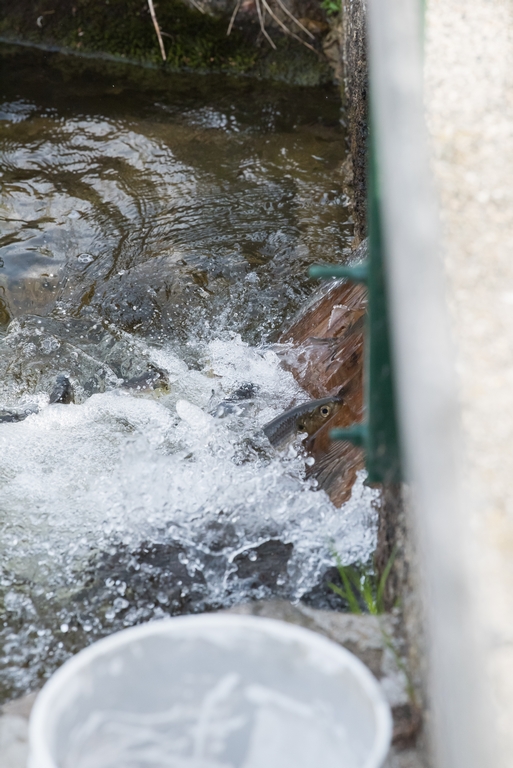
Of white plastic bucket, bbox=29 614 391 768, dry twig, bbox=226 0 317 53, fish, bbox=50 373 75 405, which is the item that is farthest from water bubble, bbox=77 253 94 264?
white plastic bucket, bbox=29 614 391 768

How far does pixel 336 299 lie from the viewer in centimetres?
389

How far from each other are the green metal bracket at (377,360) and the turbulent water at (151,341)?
708mm

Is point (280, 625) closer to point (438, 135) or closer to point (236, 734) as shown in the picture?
point (236, 734)

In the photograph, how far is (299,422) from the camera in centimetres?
299

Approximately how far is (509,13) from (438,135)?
0.60m

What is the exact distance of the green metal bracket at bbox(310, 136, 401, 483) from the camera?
1.41 meters

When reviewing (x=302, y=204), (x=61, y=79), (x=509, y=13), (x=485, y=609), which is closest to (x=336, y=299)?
(x=302, y=204)

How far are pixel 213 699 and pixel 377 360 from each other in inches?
28.3

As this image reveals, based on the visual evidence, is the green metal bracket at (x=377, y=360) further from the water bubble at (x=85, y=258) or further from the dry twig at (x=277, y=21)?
the dry twig at (x=277, y=21)

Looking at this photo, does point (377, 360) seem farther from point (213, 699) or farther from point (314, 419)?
point (314, 419)

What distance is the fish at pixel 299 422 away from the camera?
298cm

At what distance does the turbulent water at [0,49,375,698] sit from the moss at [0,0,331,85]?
254mm

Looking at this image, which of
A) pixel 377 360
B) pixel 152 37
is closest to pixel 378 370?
pixel 377 360

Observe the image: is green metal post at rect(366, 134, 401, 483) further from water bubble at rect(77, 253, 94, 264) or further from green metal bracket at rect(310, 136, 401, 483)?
water bubble at rect(77, 253, 94, 264)
